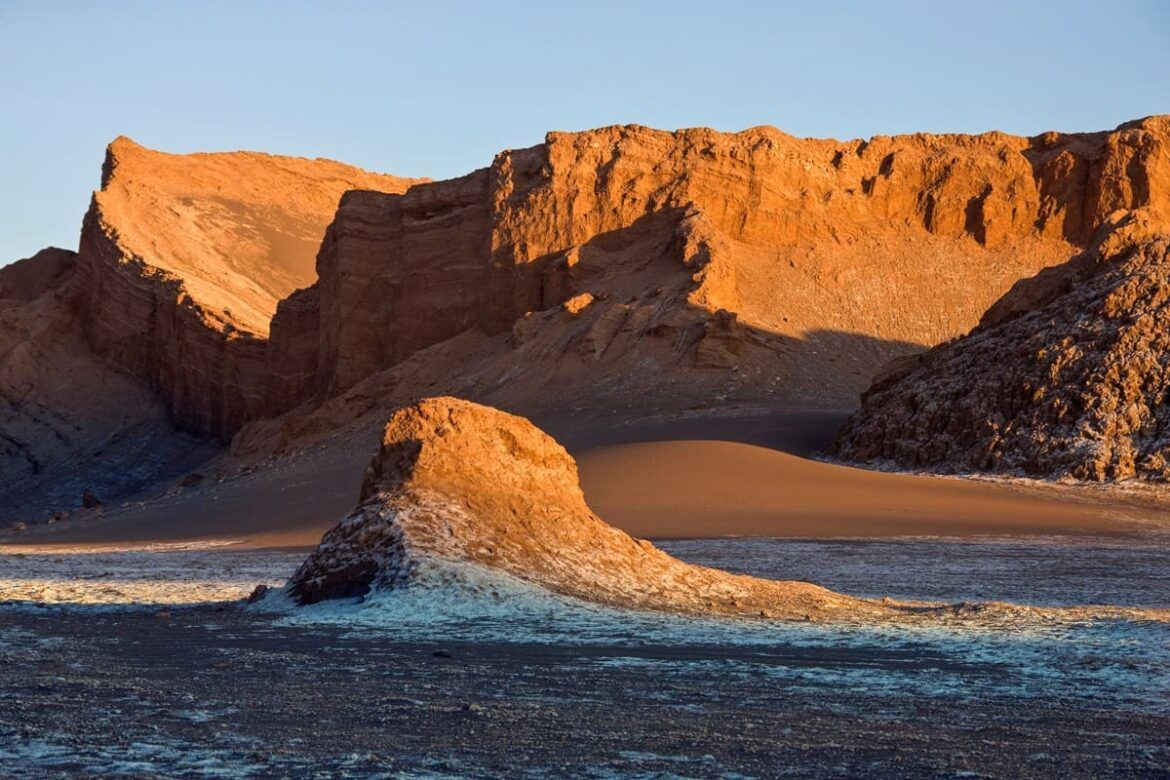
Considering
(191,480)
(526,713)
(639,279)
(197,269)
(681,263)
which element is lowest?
(526,713)

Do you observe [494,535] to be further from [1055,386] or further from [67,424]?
[67,424]

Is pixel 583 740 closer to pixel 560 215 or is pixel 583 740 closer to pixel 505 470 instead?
pixel 505 470

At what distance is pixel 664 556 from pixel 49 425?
44636 mm

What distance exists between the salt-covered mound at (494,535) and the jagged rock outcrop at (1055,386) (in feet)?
51.8

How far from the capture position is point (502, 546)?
14000mm

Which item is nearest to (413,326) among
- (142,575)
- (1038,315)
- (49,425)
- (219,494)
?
(219,494)

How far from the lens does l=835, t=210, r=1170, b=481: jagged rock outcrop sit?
94.9ft

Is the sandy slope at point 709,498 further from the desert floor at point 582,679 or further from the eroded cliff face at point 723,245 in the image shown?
the eroded cliff face at point 723,245

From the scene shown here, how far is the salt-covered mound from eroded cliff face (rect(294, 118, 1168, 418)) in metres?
24.3

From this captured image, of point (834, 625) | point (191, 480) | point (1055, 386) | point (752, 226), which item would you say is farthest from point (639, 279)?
point (834, 625)

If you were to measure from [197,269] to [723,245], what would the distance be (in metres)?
27.8

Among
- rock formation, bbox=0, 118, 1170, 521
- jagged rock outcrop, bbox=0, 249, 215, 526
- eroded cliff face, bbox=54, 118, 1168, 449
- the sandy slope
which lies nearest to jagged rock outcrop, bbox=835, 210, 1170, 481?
the sandy slope

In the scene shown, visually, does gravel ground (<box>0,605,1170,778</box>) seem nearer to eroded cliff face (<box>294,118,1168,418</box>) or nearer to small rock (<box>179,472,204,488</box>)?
eroded cliff face (<box>294,118,1168,418</box>)

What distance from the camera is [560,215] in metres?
45.1
